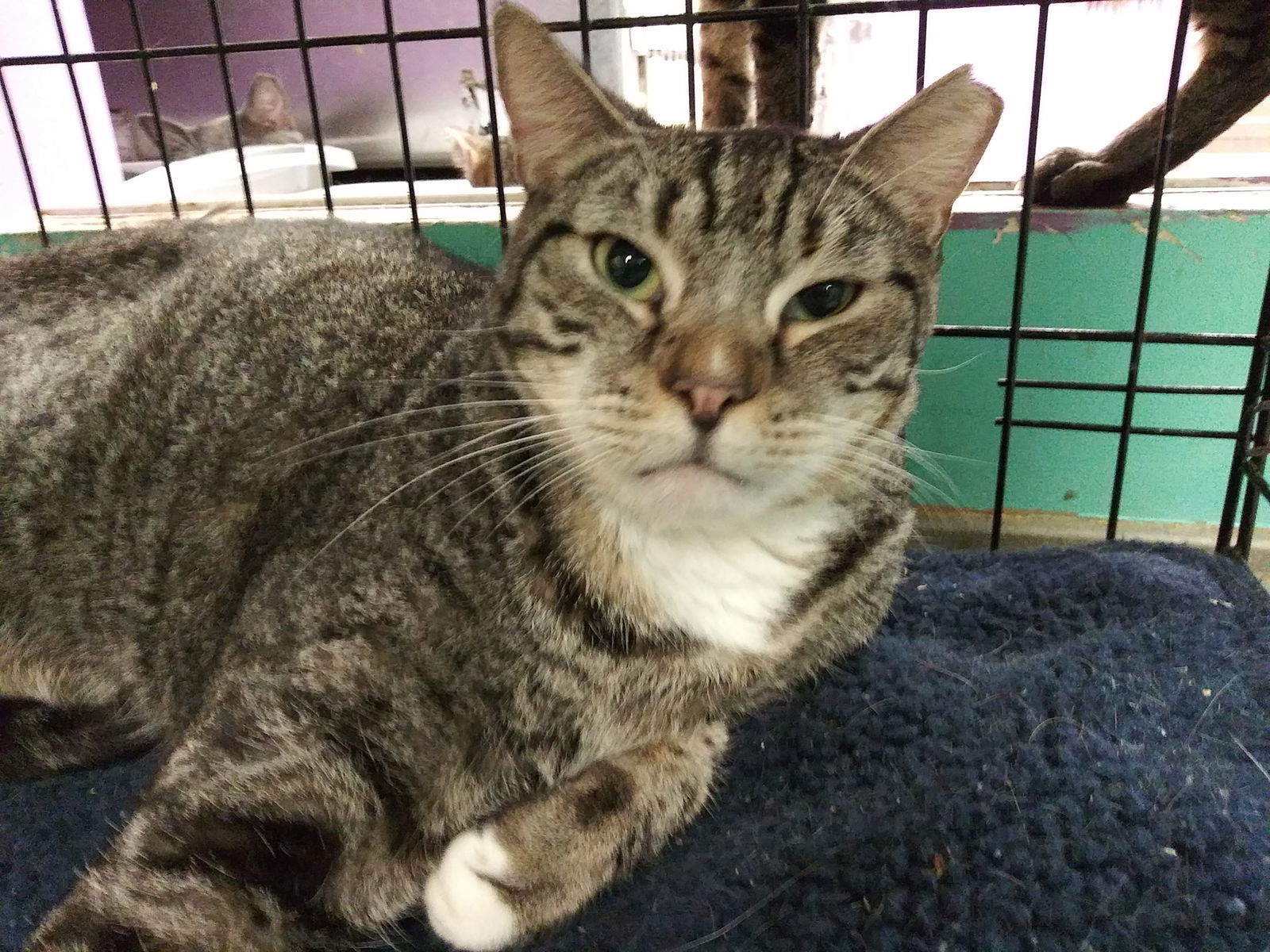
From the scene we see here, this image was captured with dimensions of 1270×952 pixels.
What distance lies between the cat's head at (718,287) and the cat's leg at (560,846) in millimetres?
267

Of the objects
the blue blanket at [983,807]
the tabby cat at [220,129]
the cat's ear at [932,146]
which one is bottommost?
the blue blanket at [983,807]

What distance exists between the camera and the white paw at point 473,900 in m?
0.74

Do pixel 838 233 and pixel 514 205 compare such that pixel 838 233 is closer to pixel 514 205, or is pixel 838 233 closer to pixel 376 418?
pixel 376 418

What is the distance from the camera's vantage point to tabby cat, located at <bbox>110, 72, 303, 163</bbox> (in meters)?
2.54

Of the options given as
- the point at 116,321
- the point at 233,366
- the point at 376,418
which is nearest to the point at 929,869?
the point at 376,418

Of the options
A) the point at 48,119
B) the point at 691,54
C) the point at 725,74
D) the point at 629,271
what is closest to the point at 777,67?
Result: the point at 725,74

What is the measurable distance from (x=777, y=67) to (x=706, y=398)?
990 millimetres

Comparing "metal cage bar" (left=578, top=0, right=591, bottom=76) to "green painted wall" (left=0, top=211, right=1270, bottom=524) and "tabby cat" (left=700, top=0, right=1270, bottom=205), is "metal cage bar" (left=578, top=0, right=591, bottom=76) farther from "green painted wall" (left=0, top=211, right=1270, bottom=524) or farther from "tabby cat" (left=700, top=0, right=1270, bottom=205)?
"green painted wall" (left=0, top=211, right=1270, bottom=524)

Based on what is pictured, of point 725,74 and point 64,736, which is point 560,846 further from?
point 725,74

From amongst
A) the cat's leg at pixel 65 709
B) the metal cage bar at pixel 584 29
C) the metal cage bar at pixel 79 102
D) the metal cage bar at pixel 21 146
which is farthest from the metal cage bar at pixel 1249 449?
the metal cage bar at pixel 21 146

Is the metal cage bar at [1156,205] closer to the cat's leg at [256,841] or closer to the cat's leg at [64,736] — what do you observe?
the cat's leg at [256,841]

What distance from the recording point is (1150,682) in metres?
0.94

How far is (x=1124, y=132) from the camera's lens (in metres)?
1.37

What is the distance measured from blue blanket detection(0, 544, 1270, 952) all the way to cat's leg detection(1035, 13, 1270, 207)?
24.4 inches
